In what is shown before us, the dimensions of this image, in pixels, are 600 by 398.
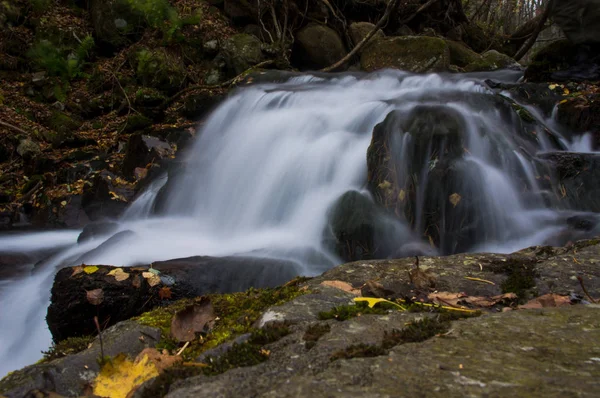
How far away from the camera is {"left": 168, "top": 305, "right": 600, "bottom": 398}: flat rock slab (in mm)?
875

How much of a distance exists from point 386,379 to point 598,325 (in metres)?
0.76

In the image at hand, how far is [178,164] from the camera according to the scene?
7.57 meters

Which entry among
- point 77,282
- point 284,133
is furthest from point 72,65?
point 77,282

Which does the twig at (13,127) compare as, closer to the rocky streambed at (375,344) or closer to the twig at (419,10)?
the rocky streambed at (375,344)

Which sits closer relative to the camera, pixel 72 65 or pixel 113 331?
pixel 113 331

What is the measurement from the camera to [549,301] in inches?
71.9

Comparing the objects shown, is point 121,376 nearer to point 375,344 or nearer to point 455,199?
point 375,344

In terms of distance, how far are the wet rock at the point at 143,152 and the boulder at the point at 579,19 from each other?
791 centimetres

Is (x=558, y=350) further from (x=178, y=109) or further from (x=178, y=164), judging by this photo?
(x=178, y=109)

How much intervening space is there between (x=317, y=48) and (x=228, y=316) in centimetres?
1190

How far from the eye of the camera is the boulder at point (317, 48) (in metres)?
12.6

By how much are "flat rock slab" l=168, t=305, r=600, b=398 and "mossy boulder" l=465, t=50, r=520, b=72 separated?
11.5 meters

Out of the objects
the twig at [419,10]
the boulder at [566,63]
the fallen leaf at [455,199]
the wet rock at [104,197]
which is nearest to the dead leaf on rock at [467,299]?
the fallen leaf at [455,199]

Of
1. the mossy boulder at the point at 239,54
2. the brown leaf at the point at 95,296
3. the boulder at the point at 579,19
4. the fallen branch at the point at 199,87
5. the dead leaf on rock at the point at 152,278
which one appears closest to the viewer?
the brown leaf at the point at 95,296
